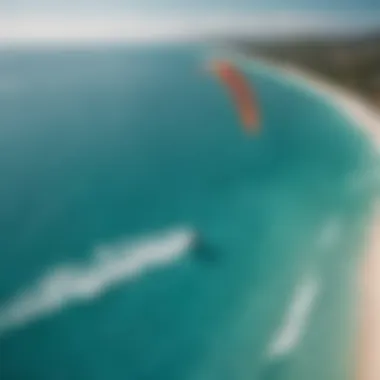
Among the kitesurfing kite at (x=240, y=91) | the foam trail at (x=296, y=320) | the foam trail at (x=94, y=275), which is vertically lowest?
the foam trail at (x=296, y=320)

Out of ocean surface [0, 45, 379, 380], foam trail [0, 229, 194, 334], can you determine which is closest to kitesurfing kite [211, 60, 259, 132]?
ocean surface [0, 45, 379, 380]

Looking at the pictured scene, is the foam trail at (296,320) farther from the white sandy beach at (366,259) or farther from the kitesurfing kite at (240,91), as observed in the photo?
the kitesurfing kite at (240,91)

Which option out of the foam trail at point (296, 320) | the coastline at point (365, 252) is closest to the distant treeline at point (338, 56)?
the coastline at point (365, 252)

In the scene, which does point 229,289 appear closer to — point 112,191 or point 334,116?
point 112,191

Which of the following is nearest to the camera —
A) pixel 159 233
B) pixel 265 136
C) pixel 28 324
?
pixel 28 324

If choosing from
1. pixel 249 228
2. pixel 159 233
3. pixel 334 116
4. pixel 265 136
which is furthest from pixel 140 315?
pixel 334 116

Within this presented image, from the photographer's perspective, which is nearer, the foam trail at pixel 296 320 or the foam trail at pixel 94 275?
the foam trail at pixel 94 275

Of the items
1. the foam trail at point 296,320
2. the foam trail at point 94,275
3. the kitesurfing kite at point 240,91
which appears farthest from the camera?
the kitesurfing kite at point 240,91
